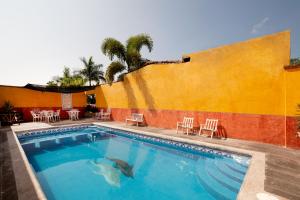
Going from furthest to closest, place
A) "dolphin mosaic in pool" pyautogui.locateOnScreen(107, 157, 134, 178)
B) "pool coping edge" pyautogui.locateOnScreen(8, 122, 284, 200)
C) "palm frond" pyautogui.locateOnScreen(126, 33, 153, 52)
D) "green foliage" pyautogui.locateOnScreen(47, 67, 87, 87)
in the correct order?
"green foliage" pyautogui.locateOnScreen(47, 67, 87, 87) < "palm frond" pyautogui.locateOnScreen(126, 33, 153, 52) < "dolphin mosaic in pool" pyautogui.locateOnScreen(107, 157, 134, 178) < "pool coping edge" pyautogui.locateOnScreen(8, 122, 284, 200)

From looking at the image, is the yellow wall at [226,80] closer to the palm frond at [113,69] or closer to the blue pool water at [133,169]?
the palm frond at [113,69]

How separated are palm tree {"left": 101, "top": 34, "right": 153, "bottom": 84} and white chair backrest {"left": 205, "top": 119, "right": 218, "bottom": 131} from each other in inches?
269

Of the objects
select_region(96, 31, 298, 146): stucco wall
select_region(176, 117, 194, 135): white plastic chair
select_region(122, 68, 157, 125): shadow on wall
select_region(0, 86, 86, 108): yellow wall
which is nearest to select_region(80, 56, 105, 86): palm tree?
select_region(0, 86, 86, 108): yellow wall


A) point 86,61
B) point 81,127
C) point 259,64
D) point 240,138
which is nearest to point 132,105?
point 81,127

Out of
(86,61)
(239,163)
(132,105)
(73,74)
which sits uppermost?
(86,61)

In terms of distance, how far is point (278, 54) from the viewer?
6.29 m

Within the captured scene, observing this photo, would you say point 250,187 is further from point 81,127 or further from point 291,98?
point 81,127

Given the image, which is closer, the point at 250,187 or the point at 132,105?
the point at 250,187

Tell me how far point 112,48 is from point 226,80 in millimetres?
8724

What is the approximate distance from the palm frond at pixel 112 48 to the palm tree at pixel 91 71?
12.9m

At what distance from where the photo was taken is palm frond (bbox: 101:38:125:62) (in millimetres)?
12578

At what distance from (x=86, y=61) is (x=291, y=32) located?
78.8 ft

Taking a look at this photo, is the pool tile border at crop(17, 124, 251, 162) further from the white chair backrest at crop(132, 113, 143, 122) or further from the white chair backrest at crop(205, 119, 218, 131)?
the white chair backrest at crop(132, 113, 143, 122)

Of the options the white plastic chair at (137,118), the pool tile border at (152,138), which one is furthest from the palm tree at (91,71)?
the white plastic chair at (137,118)
